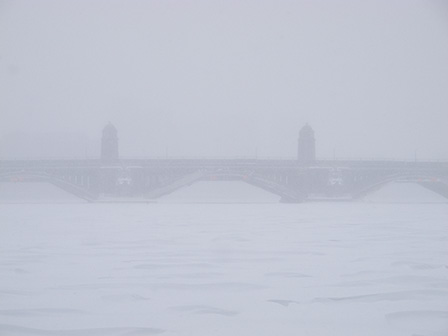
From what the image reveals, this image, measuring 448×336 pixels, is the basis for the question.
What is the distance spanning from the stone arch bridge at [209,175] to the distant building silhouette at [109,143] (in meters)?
5.56

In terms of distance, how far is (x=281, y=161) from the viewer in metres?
59.8

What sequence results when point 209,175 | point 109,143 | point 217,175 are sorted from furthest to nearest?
point 109,143 → point 217,175 → point 209,175

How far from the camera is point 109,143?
66.6 m

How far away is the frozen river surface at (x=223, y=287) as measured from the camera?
6480mm

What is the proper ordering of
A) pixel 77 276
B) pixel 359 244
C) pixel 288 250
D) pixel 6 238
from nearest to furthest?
pixel 77 276 < pixel 288 250 < pixel 359 244 < pixel 6 238

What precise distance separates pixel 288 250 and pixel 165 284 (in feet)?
16.7

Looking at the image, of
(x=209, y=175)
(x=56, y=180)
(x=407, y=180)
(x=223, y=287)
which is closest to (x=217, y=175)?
(x=209, y=175)

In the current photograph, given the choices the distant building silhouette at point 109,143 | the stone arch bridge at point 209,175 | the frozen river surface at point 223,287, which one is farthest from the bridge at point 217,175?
the frozen river surface at point 223,287

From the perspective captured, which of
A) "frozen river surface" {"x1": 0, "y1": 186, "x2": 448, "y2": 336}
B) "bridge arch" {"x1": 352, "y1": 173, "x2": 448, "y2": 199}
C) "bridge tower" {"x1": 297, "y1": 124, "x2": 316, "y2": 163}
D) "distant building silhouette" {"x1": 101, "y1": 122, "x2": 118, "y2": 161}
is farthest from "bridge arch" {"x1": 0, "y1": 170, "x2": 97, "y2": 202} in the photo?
"frozen river surface" {"x1": 0, "y1": 186, "x2": 448, "y2": 336}

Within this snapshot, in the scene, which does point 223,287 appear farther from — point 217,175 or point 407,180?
point 407,180

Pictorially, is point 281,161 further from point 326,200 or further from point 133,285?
point 133,285

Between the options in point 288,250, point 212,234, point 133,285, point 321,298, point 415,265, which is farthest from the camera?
point 212,234

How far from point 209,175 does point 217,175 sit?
4.30 ft

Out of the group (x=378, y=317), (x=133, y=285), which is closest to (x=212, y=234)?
(x=133, y=285)
